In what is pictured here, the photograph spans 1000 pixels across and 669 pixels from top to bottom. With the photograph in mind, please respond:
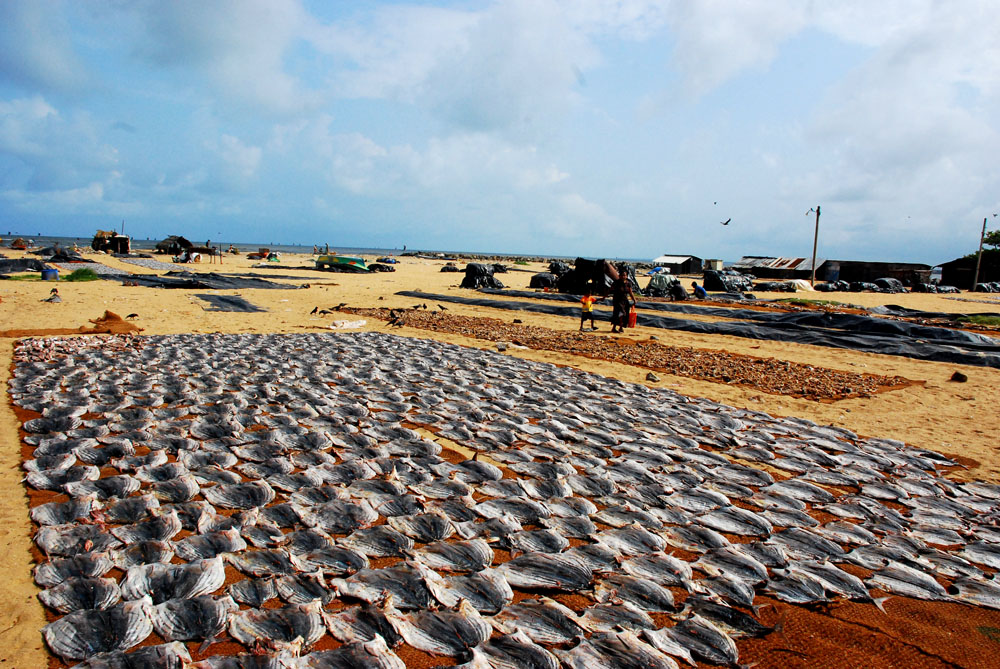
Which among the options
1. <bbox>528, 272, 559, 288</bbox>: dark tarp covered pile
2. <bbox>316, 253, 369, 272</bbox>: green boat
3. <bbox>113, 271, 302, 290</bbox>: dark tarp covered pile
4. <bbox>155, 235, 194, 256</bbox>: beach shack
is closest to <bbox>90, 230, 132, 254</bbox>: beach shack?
<bbox>155, 235, 194, 256</bbox>: beach shack

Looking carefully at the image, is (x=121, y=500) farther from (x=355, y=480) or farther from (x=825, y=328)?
(x=825, y=328)

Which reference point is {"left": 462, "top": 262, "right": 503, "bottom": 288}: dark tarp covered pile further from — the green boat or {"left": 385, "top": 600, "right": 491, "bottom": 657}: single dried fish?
{"left": 385, "top": 600, "right": 491, "bottom": 657}: single dried fish

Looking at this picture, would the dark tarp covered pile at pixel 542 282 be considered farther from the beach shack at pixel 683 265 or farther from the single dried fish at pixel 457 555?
the beach shack at pixel 683 265

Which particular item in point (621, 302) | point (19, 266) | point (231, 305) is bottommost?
point (231, 305)

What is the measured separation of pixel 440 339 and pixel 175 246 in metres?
41.2

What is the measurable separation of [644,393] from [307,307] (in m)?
13.0

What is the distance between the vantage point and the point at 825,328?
14.3 meters

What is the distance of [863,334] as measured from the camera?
1345 cm

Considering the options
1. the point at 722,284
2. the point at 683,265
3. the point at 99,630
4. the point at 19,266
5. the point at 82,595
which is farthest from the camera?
the point at 683,265

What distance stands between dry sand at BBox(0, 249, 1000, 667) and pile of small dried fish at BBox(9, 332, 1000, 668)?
0.15 metres

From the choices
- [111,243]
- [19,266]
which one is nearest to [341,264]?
[19,266]

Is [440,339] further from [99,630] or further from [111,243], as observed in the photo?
[111,243]

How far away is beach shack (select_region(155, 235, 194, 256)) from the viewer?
1706 inches

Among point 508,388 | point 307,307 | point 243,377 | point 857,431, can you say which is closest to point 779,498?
point 857,431
